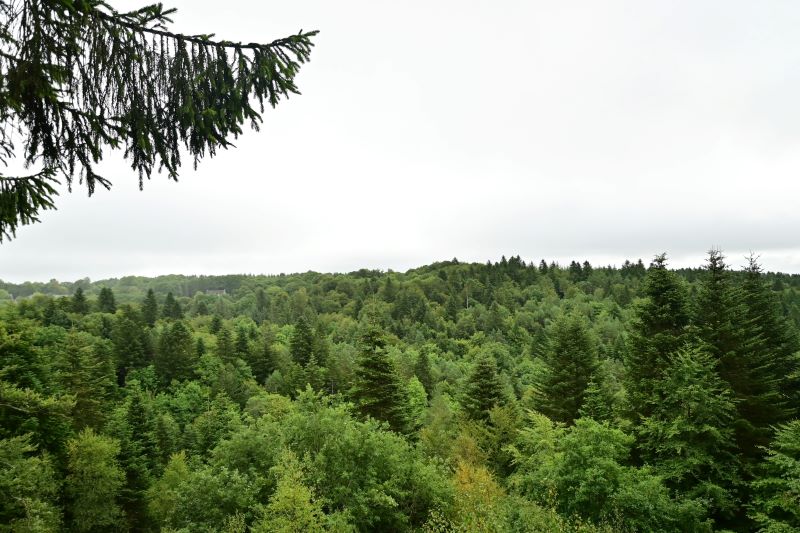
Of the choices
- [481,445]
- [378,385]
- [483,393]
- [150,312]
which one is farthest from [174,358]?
[481,445]

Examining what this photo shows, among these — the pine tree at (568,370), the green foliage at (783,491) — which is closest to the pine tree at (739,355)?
the green foliage at (783,491)

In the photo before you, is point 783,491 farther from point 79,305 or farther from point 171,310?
point 171,310

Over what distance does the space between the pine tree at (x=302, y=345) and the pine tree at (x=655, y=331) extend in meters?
46.1

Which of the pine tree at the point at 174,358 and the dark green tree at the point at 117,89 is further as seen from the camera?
the pine tree at the point at 174,358

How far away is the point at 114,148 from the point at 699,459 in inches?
800

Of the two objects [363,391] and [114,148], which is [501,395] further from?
[114,148]

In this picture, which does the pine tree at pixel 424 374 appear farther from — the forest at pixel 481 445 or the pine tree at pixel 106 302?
the pine tree at pixel 106 302

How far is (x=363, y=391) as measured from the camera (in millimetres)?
22750

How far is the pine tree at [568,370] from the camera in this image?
2625 cm

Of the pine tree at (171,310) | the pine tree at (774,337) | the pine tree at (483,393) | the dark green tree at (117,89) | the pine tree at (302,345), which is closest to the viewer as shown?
the dark green tree at (117,89)

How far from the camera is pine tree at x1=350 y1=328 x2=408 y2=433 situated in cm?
2242

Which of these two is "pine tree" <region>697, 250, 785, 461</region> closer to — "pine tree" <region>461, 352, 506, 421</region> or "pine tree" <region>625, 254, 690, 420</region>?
"pine tree" <region>625, 254, 690, 420</region>

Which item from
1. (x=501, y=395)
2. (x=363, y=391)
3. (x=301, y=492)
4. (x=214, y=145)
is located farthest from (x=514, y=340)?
(x=214, y=145)

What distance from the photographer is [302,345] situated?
61969mm
